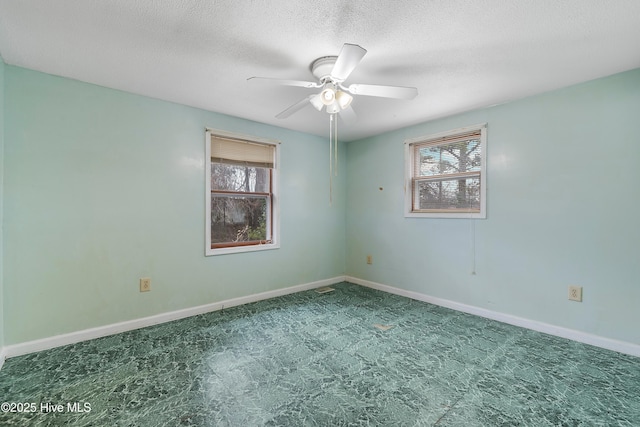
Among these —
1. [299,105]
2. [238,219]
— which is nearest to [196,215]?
[238,219]

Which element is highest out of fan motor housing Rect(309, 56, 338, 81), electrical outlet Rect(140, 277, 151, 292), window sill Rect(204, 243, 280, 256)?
fan motor housing Rect(309, 56, 338, 81)

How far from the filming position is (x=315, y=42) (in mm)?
1851

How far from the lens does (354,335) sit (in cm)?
258

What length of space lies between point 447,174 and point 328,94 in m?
2.02

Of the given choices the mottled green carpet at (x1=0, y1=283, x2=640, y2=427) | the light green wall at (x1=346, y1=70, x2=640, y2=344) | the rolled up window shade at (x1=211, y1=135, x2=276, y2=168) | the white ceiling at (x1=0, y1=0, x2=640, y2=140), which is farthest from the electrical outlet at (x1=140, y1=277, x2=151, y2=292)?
the light green wall at (x1=346, y1=70, x2=640, y2=344)

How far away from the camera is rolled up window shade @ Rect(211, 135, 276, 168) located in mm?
3258

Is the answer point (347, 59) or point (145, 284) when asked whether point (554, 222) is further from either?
point (145, 284)

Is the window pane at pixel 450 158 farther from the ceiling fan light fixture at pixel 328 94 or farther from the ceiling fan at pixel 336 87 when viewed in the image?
the ceiling fan light fixture at pixel 328 94

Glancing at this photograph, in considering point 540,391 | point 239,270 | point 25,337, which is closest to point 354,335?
point 540,391

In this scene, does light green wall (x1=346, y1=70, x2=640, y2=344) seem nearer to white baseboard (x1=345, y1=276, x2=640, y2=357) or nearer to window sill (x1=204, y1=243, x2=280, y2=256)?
white baseboard (x1=345, y1=276, x2=640, y2=357)

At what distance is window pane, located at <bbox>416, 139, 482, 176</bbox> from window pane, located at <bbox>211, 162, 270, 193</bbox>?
6.51 feet

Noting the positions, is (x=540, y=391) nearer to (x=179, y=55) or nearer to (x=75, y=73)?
(x=179, y=55)

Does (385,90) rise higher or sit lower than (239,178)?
higher

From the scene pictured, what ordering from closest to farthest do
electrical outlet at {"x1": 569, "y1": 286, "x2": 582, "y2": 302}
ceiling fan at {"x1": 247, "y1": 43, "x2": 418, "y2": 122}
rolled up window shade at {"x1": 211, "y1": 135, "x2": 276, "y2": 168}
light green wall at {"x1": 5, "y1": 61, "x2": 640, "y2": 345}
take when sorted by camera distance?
ceiling fan at {"x1": 247, "y1": 43, "x2": 418, "y2": 122} → light green wall at {"x1": 5, "y1": 61, "x2": 640, "y2": 345} → electrical outlet at {"x1": 569, "y1": 286, "x2": 582, "y2": 302} → rolled up window shade at {"x1": 211, "y1": 135, "x2": 276, "y2": 168}
